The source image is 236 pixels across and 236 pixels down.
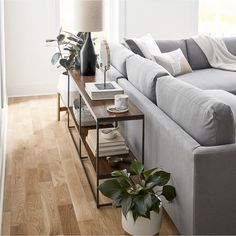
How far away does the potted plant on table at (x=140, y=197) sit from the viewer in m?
2.69

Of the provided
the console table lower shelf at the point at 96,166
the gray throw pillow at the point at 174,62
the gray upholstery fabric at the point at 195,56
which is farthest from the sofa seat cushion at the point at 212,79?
the console table lower shelf at the point at 96,166

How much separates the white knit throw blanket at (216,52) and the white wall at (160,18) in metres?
1.10

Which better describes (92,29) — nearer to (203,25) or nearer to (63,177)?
(63,177)

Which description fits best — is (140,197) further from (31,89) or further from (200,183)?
(31,89)

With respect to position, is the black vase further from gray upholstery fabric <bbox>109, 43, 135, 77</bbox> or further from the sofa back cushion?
the sofa back cushion

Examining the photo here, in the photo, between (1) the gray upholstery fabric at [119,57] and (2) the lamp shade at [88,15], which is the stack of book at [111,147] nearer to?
(1) the gray upholstery fabric at [119,57]

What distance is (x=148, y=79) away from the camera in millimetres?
3404

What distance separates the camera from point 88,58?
423 cm

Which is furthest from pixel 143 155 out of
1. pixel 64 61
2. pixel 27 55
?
pixel 27 55

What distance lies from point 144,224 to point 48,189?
98 cm

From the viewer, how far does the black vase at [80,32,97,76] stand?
13.8ft

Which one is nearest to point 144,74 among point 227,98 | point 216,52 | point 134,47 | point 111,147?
point 111,147

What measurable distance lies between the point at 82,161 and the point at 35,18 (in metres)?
2.66

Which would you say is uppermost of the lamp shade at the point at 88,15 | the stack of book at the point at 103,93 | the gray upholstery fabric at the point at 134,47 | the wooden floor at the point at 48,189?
the lamp shade at the point at 88,15
